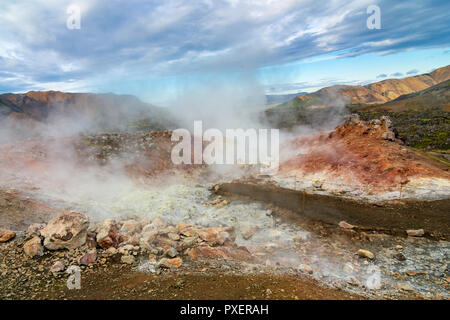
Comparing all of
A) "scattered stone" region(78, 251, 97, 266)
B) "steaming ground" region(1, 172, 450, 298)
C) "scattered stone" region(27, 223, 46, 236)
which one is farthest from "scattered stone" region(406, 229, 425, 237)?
"scattered stone" region(27, 223, 46, 236)

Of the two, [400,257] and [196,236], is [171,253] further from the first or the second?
[400,257]

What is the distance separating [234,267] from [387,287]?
3755 mm

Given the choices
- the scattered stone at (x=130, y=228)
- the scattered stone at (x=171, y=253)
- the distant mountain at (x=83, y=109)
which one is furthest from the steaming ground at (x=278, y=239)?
the distant mountain at (x=83, y=109)

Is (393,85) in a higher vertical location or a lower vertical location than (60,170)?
higher

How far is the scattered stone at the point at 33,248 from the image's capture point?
6399mm

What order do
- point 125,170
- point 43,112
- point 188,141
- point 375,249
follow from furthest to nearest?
point 43,112 < point 188,141 < point 125,170 < point 375,249

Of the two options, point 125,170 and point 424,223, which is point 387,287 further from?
point 125,170

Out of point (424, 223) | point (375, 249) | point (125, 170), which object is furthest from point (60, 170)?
point (424, 223)

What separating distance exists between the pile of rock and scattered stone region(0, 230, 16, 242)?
0.39 metres

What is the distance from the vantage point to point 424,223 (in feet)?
29.7

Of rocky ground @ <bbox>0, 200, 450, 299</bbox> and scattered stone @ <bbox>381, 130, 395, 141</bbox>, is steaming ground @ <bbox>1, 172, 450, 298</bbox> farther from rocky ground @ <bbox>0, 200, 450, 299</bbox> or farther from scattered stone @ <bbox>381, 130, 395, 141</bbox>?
scattered stone @ <bbox>381, 130, 395, 141</bbox>

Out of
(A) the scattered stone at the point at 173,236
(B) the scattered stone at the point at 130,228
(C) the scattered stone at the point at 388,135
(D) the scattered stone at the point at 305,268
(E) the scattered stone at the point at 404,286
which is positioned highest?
(C) the scattered stone at the point at 388,135

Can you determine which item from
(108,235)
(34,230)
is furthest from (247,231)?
(34,230)

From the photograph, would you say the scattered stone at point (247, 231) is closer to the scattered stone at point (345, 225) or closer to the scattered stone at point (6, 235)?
the scattered stone at point (345, 225)
